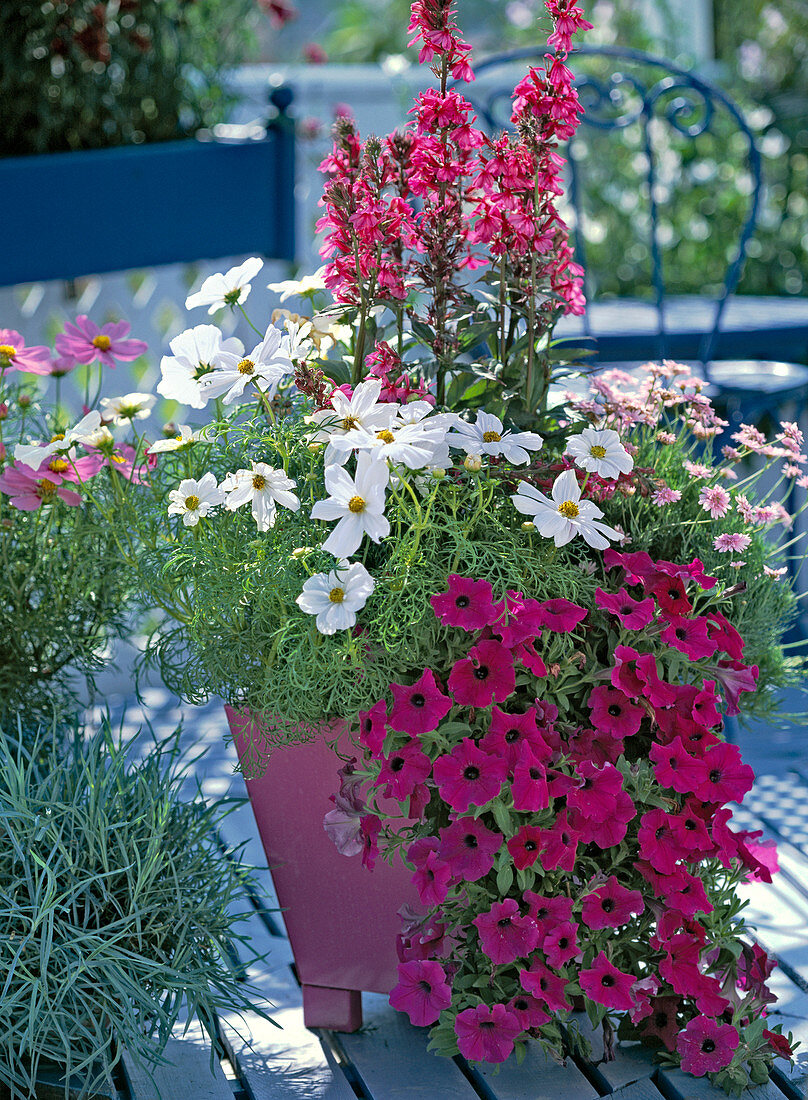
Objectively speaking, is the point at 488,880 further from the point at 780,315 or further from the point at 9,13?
the point at 9,13

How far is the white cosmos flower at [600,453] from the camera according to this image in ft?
3.85

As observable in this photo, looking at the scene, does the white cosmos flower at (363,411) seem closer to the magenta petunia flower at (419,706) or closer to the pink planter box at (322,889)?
the magenta petunia flower at (419,706)

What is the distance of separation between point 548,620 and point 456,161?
478 mm

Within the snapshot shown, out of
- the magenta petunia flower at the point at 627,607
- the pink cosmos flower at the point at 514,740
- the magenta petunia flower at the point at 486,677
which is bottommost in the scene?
the pink cosmos flower at the point at 514,740

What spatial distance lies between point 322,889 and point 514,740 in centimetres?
33

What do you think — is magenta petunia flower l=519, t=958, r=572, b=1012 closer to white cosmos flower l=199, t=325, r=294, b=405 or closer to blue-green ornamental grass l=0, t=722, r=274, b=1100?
blue-green ornamental grass l=0, t=722, r=274, b=1100

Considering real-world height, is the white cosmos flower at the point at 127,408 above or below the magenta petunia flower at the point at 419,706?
above

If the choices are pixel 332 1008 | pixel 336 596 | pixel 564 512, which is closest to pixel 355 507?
pixel 336 596

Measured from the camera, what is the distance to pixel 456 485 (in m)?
1.21

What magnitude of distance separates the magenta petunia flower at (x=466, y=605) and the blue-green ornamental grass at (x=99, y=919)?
374 mm

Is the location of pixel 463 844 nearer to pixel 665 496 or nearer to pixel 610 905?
pixel 610 905

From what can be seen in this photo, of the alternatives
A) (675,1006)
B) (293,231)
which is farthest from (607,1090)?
(293,231)

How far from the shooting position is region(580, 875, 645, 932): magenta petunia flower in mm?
1193

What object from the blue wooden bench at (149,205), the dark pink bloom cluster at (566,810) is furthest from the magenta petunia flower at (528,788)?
the blue wooden bench at (149,205)
